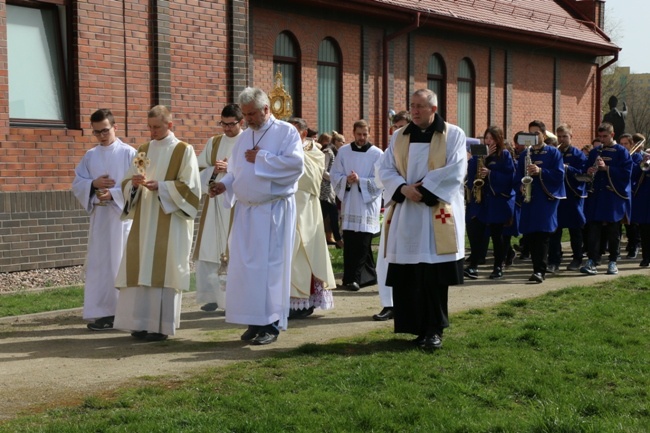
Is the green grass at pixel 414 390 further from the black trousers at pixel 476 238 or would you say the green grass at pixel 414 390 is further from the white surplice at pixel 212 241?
the black trousers at pixel 476 238

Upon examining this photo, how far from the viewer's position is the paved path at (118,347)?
759 cm

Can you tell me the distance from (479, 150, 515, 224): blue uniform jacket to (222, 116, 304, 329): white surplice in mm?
5645

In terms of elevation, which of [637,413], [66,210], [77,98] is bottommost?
[637,413]

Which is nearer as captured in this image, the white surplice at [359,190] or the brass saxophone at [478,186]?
the white surplice at [359,190]

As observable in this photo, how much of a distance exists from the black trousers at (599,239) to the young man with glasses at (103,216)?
7.39m

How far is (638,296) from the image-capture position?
12180 millimetres

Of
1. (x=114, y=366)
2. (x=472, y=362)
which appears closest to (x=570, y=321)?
(x=472, y=362)

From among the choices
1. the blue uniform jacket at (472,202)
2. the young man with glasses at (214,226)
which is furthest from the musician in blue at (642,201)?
the young man with glasses at (214,226)

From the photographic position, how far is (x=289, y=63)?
2245 centimetres

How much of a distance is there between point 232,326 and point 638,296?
15.7ft

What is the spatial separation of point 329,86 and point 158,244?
14577mm

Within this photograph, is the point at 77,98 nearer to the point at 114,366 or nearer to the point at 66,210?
the point at 66,210

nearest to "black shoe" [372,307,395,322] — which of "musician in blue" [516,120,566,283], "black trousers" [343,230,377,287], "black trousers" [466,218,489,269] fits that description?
"black trousers" [343,230,377,287]

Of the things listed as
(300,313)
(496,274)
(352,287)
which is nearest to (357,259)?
(352,287)
